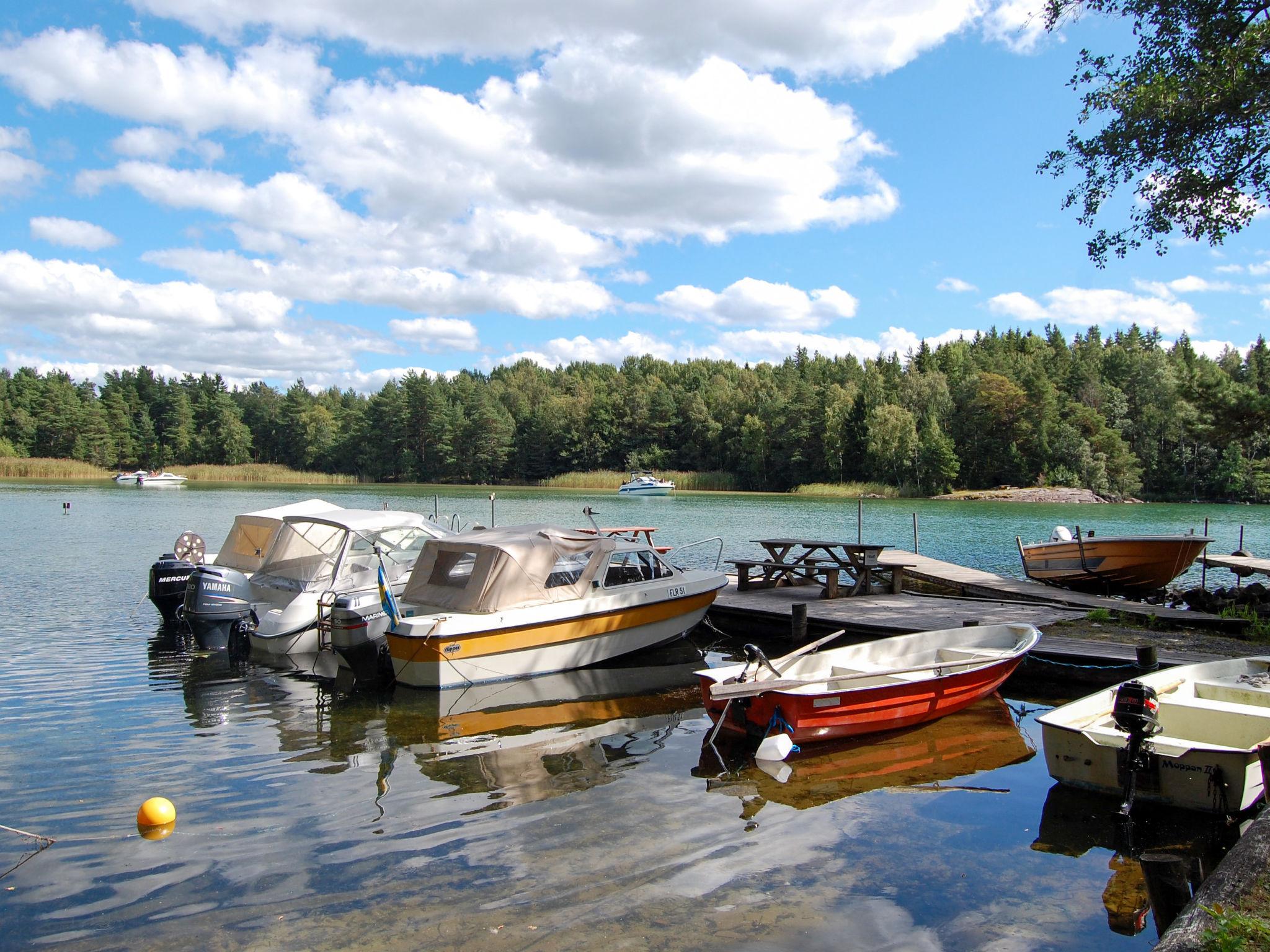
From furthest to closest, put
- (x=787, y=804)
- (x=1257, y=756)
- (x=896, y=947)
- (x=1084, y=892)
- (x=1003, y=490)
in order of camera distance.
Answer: (x=1003, y=490) → (x=787, y=804) → (x=1257, y=756) → (x=1084, y=892) → (x=896, y=947)

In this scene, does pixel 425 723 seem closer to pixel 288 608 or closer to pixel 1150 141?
pixel 288 608

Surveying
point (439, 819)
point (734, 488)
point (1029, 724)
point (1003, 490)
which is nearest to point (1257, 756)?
point (1029, 724)

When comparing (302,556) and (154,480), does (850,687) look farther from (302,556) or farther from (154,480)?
(154,480)

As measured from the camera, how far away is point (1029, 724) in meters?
10.3

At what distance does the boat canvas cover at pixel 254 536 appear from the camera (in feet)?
51.9

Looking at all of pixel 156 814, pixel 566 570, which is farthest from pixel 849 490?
pixel 156 814

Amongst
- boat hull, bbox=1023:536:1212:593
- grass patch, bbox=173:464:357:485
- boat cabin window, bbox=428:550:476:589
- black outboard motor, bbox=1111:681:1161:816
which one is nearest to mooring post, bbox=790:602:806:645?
boat cabin window, bbox=428:550:476:589

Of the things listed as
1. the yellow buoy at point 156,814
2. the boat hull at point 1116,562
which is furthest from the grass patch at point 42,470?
the yellow buoy at point 156,814

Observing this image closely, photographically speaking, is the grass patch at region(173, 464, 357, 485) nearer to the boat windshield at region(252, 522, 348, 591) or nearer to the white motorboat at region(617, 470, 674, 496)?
the white motorboat at region(617, 470, 674, 496)

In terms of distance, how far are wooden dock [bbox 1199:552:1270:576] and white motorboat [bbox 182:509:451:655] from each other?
15.9 m

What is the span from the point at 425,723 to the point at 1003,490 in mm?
67350

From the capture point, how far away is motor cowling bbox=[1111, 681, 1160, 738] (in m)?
6.95

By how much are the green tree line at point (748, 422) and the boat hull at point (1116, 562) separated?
48.1 meters

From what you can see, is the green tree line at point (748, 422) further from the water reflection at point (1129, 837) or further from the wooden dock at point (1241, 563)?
the water reflection at point (1129, 837)
